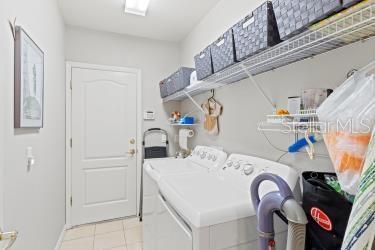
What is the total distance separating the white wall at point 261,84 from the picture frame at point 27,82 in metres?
1.63

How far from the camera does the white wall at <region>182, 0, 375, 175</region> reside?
1.14 m

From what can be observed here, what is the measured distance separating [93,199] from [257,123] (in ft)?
8.34

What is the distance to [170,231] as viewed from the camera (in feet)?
4.27

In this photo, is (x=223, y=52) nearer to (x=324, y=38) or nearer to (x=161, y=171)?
(x=324, y=38)

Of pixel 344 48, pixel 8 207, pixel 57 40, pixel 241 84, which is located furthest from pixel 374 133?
pixel 57 40

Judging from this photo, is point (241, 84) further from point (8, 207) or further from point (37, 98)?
point (8, 207)

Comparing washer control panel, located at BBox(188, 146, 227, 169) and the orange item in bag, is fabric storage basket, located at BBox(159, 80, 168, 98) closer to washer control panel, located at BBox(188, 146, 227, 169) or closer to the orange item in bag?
washer control panel, located at BBox(188, 146, 227, 169)

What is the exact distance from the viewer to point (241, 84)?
1913mm

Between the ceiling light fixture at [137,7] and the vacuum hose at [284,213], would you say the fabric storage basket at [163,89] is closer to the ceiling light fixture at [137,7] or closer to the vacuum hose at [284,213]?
the ceiling light fixture at [137,7]

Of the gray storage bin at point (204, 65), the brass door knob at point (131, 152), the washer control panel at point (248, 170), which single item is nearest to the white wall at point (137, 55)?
the brass door knob at point (131, 152)

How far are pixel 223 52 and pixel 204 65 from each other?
0.32 metres

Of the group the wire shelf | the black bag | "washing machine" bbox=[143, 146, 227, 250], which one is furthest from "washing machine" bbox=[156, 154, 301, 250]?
the wire shelf

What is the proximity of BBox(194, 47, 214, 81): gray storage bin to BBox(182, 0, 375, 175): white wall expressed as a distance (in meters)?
0.35

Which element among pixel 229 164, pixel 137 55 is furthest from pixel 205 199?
pixel 137 55
